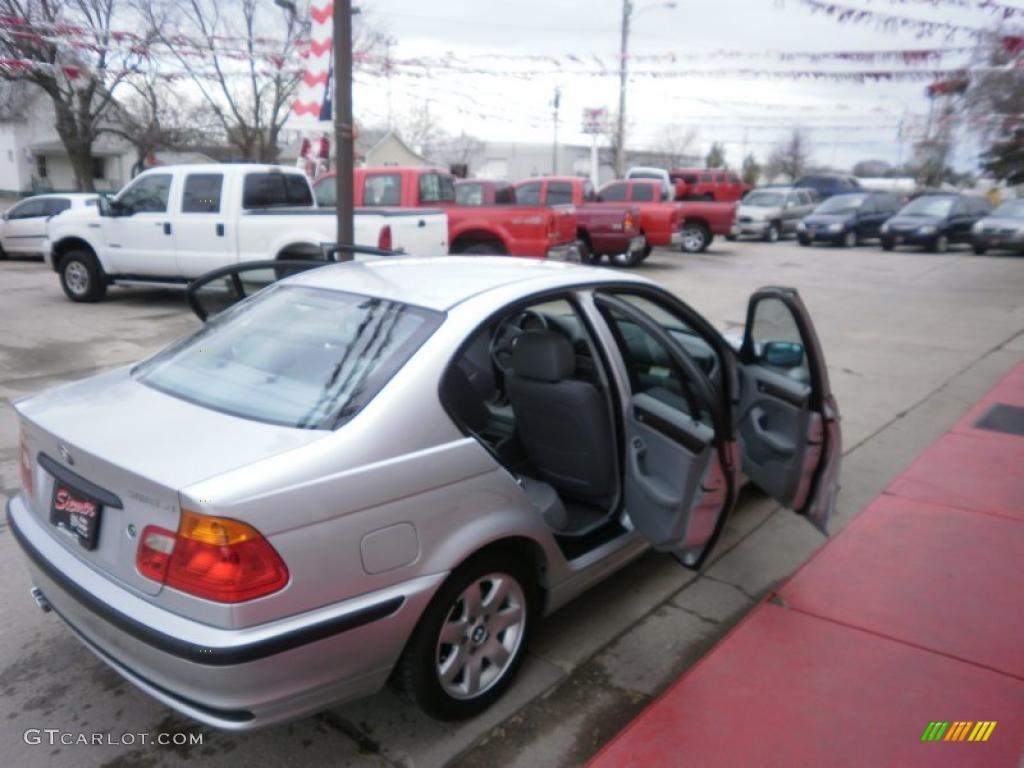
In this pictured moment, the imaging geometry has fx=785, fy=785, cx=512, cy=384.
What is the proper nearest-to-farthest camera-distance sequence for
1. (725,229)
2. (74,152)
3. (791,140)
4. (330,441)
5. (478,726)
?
(330,441) → (478,726) → (725,229) → (74,152) → (791,140)

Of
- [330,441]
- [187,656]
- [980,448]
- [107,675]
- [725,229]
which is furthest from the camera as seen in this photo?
[725,229]

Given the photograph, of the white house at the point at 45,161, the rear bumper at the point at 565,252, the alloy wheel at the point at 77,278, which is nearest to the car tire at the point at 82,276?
the alloy wheel at the point at 77,278

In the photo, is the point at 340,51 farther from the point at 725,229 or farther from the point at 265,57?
the point at 725,229

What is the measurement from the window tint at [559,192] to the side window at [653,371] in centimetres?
1242

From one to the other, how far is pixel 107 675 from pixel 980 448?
5.77m

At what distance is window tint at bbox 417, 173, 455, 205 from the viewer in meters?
12.1

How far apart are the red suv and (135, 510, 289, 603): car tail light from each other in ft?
87.1

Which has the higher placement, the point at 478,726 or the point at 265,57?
the point at 265,57

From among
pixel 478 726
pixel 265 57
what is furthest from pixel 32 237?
pixel 478 726

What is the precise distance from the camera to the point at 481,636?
2.80 metres

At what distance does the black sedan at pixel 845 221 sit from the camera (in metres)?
23.2

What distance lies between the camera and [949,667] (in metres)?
3.19

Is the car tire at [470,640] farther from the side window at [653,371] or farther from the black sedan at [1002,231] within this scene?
the black sedan at [1002,231]

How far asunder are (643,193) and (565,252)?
577cm
